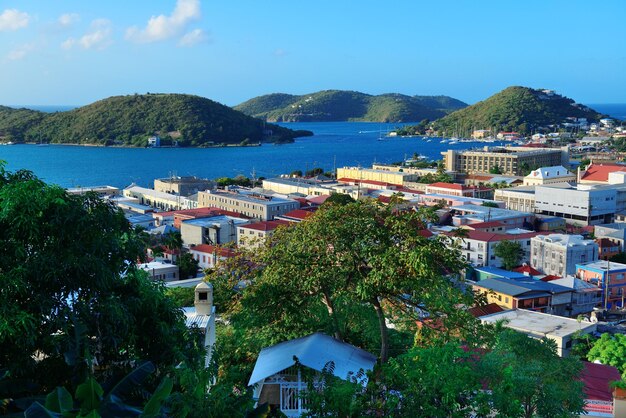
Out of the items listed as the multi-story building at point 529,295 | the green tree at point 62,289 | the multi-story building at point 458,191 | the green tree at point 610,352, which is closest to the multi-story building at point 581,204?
the multi-story building at point 458,191

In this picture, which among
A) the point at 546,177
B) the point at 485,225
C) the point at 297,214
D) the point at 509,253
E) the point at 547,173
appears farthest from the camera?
the point at 547,173

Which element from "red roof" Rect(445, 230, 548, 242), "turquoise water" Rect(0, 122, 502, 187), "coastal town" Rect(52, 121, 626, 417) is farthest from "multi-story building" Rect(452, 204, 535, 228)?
"turquoise water" Rect(0, 122, 502, 187)

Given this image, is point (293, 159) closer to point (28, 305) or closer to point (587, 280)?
point (587, 280)

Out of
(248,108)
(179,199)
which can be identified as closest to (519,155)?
(179,199)

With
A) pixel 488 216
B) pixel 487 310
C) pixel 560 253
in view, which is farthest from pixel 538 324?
pixel 488 216

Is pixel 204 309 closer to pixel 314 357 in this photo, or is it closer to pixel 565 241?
pixel 314 357

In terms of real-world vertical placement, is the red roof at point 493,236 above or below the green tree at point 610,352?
below

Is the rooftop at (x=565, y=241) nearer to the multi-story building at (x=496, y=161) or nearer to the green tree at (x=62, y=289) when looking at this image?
the green tree at (x=62, y=289)
